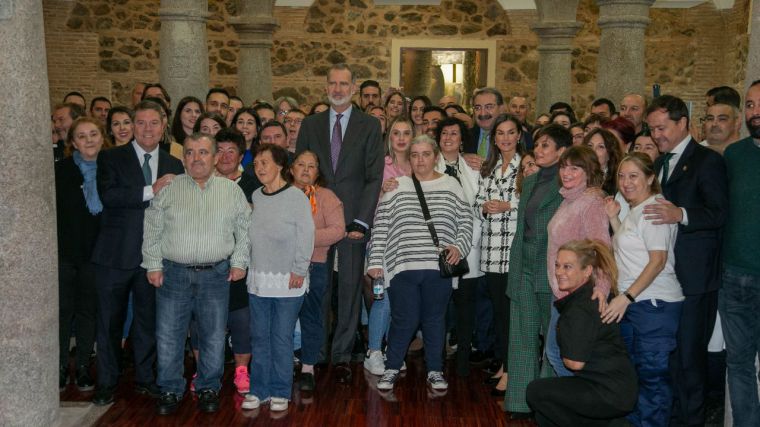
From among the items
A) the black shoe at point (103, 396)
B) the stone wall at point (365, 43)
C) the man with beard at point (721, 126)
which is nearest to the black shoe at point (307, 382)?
the black shoe at point (103, 396)

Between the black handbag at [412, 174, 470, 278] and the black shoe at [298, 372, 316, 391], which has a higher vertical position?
the black handbag at [412, 174, 470, 278]

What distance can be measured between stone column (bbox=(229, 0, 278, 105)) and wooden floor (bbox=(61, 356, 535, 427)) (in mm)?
5611

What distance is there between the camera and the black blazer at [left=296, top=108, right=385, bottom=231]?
16.6 ft

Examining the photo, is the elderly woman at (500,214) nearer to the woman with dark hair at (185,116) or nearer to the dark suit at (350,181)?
the dark suit at (350,181)

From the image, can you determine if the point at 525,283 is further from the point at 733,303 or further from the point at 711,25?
the point at 711,25

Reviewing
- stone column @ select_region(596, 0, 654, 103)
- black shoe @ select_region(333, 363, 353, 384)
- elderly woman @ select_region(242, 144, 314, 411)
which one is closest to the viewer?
elderly woman @ select_region(242, 144, 314, 411)

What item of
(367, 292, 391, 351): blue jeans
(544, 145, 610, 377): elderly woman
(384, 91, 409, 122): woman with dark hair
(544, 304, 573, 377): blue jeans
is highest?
(384, 91, 409, 122): woman with dark hair

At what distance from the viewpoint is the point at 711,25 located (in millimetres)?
12359

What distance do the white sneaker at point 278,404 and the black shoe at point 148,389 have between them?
68cm

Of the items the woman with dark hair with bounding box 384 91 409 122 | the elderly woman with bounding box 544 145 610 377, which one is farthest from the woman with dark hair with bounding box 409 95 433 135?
the elderly woman with bounding box 544 145 610 377

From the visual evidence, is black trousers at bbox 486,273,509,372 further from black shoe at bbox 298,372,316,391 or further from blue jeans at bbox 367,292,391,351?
black shoe at bbox 298,372,316,391

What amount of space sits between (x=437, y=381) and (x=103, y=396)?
6.40 feet

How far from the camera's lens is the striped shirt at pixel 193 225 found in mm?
4230

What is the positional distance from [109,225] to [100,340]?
2.19ft
